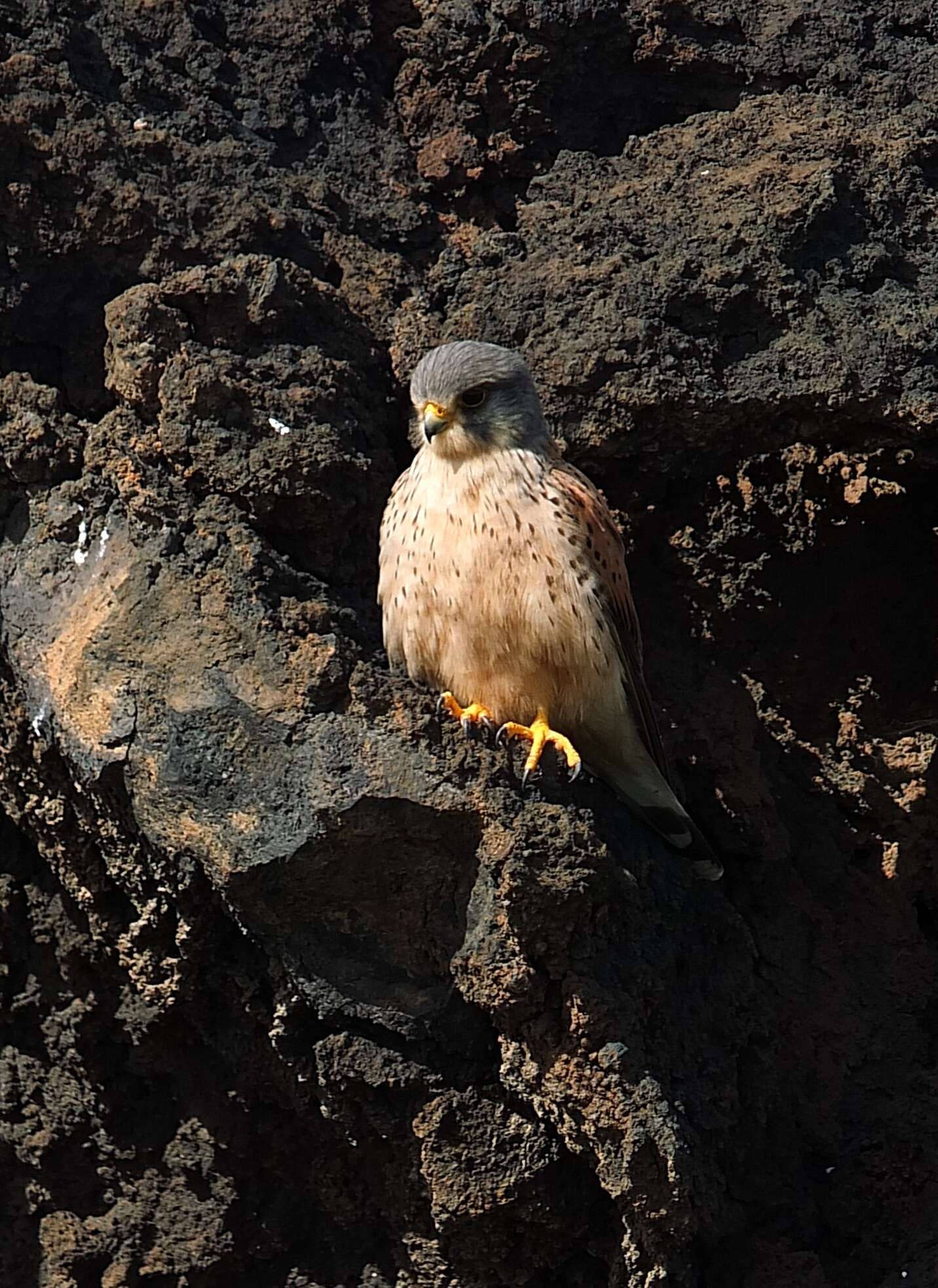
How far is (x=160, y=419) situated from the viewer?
10.6 ft

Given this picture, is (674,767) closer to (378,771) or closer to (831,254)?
(378,771)

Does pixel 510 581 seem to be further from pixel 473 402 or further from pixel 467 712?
pixel 473 402

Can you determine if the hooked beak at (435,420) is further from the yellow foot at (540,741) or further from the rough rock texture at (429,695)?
the yellow foot at (540,741)

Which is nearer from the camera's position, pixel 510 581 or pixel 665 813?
pixel 510 581

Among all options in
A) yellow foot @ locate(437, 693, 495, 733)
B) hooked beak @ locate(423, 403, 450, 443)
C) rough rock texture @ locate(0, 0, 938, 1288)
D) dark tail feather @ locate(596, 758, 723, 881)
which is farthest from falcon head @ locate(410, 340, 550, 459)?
dark tail feather @ locate(596, 758, 723, 881)

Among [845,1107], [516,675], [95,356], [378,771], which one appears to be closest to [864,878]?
[845,1107]

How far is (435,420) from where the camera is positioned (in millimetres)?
3207

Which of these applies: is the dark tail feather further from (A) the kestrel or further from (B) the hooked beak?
(B) the hooked beak

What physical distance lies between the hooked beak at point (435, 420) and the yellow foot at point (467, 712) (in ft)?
1.83

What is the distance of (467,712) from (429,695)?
3.9 inches

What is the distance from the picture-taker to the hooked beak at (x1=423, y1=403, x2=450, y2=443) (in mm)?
3209

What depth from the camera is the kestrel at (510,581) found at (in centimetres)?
310

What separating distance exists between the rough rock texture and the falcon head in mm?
232

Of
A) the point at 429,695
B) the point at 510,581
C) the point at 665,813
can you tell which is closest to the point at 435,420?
the point at 510,581
